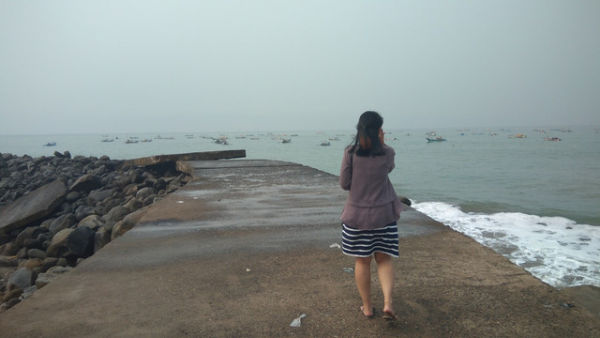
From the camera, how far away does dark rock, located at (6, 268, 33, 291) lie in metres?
4.08

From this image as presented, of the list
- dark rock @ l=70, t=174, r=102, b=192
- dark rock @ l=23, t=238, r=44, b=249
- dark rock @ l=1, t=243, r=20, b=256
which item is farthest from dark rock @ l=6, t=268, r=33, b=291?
dark rock @ l=70, t=174, r=102, b=192

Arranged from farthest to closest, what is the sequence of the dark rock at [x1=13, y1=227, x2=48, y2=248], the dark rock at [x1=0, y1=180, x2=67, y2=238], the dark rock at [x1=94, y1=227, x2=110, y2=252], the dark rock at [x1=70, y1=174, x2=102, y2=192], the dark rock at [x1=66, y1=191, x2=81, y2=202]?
the dark rock at [x1=70, y1=174, x2=102, y2=192] → the dark rock at [x1=66, y1=191, x2=81, y2=202] → the dark rock at [x1=0, y1=180, x2=67, y2=238] → the dark rock at [x1=13, y1=227, x2=48, y2=248] → the dark rock at [x1=94, y1=227, x2=110, y2=252]

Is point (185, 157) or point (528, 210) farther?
point (528, 210)

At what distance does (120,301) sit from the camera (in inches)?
98.0

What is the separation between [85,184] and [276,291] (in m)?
9.64

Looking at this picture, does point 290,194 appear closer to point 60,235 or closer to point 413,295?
point 60,235

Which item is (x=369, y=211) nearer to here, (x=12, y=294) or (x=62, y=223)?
(x=12, y=294)

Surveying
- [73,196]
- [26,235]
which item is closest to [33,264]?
[26,235]

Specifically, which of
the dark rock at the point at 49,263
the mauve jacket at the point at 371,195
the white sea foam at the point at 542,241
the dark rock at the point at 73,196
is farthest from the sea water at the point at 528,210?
the dark rock at the point at 73,196

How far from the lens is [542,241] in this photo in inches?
382

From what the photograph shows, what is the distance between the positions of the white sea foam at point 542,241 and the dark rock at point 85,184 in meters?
9.89

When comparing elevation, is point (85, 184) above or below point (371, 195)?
below

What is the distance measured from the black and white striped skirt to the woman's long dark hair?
1.42 ft

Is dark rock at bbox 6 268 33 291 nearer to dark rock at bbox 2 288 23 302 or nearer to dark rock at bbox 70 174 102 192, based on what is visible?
dark rock at bbox 2 288 23 302
